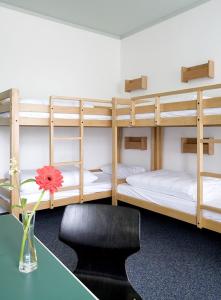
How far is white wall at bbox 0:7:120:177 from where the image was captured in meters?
3.57

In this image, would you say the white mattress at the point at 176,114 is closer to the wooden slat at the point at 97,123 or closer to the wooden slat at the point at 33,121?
the wooden slat at the point at 97,123

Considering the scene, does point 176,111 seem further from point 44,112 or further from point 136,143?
point 136,143

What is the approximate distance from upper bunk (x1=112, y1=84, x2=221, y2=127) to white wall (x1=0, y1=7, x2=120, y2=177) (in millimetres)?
1124

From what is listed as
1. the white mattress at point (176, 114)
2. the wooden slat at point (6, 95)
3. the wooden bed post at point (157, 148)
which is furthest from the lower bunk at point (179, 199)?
the wooden slat at point (6, 95)

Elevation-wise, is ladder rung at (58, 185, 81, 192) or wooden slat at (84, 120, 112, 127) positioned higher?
wooden slat at (84, 120, 112, 127)

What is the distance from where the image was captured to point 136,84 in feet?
13.8

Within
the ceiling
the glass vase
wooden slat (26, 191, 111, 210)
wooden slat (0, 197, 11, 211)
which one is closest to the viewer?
the glass vase

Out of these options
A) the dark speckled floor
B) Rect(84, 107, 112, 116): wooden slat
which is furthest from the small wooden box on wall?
the dark speckled floor

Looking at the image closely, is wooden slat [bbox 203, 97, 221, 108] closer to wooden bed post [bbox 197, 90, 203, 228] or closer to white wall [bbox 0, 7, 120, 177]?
wooden bed post [bbox 197, 90, 203, 228]

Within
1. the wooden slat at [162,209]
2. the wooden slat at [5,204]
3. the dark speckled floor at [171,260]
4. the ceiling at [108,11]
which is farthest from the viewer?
the ceiling at [108,11]

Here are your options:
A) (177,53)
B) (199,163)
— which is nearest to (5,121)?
(199,163)

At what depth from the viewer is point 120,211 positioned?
4.51ft

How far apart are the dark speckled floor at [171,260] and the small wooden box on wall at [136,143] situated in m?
1.27

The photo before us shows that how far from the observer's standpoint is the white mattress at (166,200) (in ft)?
7.57
